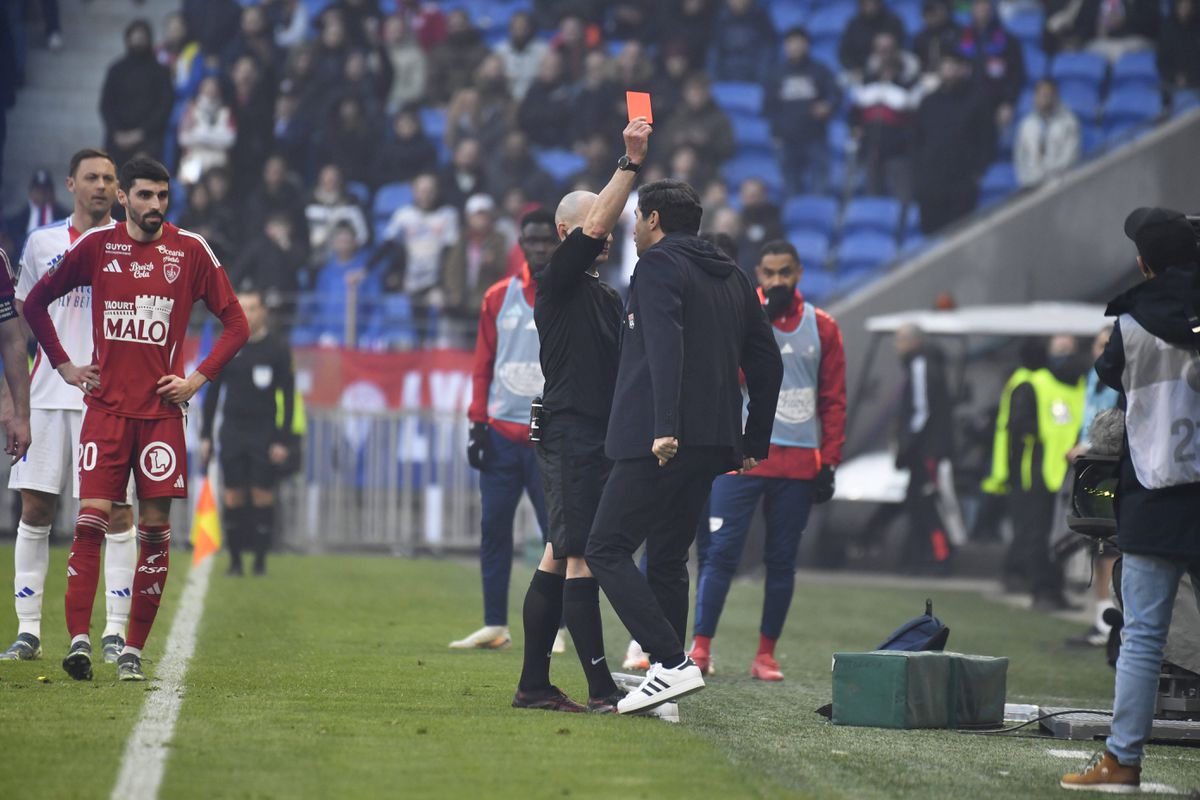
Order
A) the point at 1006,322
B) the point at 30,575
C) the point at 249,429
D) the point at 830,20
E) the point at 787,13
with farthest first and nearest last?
the point at 787,13 → the point at 830,20 → the point at 1006,322 → the point at 249,429 → the point at 30,575

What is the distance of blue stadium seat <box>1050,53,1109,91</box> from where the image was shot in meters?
24.8

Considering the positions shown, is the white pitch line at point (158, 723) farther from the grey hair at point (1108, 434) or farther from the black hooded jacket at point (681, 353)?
the grey hair at point (1108, 434)

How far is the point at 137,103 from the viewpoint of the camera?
22953mm

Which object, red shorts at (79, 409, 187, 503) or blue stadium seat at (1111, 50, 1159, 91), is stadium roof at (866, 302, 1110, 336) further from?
red shorts at (79, 409, 187, 503)

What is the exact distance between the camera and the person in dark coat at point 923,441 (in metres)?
17.8

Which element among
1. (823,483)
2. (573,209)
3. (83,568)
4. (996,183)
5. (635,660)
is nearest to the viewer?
(573,209)

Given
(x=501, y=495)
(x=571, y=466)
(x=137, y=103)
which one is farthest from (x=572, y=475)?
(x=137, y=103)

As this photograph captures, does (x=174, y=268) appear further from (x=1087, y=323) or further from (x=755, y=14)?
(x=755, y=14)

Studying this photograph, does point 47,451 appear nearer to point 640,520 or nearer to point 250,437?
point 640,520

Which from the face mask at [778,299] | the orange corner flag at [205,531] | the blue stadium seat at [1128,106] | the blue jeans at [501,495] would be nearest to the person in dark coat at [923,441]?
the orange corner flag at [205,531]

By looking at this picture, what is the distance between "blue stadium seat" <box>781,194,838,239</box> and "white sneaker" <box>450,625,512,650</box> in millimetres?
13769

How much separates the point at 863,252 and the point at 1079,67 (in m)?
4.41

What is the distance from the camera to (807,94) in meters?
23.5

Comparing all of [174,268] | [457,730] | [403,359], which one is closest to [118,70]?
[403,359]
